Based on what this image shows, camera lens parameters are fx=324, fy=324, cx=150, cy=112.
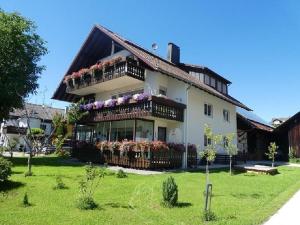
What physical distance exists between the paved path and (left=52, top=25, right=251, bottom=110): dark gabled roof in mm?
13775

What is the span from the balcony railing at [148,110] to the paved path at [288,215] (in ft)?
39.0

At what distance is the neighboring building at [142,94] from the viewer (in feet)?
77.8

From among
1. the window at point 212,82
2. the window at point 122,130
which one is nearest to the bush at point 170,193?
the window at point 122,130

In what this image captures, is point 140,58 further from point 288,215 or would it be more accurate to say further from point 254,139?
point 254,139

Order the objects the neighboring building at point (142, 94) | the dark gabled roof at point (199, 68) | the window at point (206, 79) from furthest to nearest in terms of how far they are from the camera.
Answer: the window at point (206, 79)
the dark gabled roof at point (199, 68)
the neighboring building at point (142, 94)

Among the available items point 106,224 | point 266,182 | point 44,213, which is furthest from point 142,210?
point 266,182

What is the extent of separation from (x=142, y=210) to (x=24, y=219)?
3.39 m

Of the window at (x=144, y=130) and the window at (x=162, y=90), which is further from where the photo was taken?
the window at (x=162, y=90)

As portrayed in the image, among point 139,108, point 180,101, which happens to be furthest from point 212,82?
point 139,108

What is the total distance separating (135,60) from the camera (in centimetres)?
2545

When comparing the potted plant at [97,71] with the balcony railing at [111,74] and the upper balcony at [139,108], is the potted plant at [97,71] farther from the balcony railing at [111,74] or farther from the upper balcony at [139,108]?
the upper balcony at [139,108]

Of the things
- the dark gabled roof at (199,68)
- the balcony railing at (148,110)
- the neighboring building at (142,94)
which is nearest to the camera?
the balcony railing at (148,110)

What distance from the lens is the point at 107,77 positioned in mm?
26734

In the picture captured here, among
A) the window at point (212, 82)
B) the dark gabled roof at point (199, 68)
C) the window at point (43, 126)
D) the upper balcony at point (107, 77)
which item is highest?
the dark gabled roof at point (199, 68)
